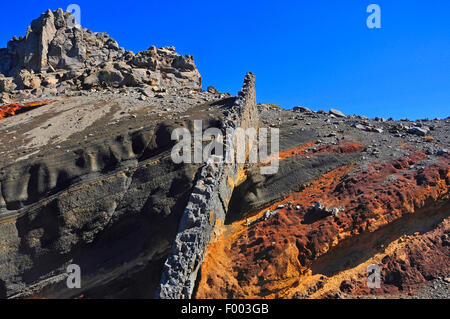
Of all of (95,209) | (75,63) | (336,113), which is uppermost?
(75,63)

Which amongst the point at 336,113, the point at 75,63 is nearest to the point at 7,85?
the point at 75,63

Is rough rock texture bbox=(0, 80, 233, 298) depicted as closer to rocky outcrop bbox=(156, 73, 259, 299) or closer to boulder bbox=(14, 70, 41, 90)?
rocky outcrop bbox=(156, 73, 259, 299)

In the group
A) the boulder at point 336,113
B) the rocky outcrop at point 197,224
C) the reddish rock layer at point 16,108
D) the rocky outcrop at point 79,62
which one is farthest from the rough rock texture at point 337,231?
the rocky outcrop at point 79,62

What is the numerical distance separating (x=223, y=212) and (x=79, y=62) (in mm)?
27211

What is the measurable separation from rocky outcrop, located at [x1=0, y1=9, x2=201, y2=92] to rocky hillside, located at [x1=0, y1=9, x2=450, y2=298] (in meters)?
10.1

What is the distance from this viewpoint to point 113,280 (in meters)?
8.38

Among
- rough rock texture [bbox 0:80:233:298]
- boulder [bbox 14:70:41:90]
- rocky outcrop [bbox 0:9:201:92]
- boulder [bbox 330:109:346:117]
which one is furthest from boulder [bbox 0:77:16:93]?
boulder [bbox 330:109:346:117]

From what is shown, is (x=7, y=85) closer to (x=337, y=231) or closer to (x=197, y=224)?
(x=197, y=224)

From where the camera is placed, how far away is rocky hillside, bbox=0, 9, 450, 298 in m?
7.23

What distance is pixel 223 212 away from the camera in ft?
30.0

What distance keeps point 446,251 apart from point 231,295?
20.5ft

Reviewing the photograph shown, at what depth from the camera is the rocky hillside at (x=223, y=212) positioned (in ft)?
23.7

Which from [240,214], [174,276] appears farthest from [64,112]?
[174,276]

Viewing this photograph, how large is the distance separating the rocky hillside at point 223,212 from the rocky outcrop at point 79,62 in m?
10.1
